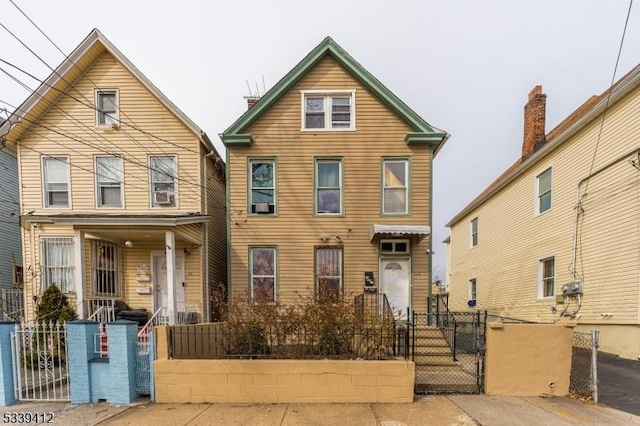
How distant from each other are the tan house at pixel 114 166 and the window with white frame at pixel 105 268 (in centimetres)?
3

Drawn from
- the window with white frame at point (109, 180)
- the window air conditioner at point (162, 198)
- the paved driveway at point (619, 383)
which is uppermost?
the window with white frame at point (109, 180)

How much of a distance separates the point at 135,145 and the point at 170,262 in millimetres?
4099

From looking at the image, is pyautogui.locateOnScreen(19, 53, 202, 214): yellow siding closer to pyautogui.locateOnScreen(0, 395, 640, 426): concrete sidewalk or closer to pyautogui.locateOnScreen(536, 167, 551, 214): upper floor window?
pyautogui.locateOnScreen(0, 395, 640, 426): concrete sidewalk

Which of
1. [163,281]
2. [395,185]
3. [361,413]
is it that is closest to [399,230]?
[395,185]

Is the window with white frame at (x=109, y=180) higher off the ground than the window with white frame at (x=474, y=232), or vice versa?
the window with white frame at (x=109, y=180)

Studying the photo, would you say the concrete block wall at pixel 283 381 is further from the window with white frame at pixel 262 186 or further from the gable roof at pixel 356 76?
the gable roof at pixel 356 76

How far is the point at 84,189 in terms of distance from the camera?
9969mm

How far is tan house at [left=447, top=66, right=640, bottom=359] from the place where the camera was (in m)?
8.00

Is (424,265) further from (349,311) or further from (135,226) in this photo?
(135,226)

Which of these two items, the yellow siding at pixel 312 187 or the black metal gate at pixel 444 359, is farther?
the yellow siding at pixel 312 187

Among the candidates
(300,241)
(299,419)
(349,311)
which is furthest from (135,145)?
(299,419)

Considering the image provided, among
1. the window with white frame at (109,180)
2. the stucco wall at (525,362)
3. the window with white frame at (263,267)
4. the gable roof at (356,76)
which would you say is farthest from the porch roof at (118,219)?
the stucco wall at (525,362)

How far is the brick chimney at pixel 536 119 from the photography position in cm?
1297

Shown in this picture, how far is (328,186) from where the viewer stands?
10258 mm
